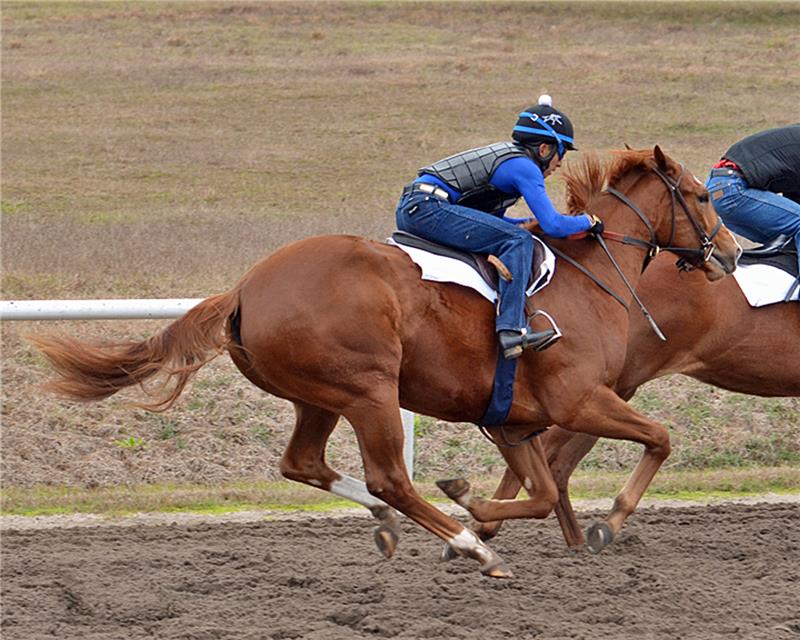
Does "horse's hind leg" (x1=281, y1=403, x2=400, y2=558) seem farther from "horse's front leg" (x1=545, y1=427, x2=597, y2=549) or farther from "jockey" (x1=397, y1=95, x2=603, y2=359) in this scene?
"horse's front leg" (x1=545, y1=427, x2=597, y2=549)

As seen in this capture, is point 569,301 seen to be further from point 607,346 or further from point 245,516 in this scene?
point 245,516

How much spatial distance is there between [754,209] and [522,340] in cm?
226

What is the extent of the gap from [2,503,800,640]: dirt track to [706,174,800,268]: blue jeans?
5.44ft

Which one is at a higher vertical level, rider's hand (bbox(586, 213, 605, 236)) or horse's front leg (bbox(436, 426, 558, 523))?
rider's hand (bbox(586, 213, 605, 236))

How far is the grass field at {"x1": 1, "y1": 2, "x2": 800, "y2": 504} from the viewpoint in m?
9.30

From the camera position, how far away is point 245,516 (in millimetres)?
7898

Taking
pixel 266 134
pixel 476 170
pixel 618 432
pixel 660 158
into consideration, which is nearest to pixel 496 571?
pixel 618 432

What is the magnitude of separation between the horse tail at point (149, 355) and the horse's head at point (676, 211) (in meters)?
2.17

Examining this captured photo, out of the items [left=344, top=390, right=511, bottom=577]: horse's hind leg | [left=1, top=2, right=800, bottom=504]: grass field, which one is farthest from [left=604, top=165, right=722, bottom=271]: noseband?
[left=1, top=2, right=800, bottom=504]: grass field

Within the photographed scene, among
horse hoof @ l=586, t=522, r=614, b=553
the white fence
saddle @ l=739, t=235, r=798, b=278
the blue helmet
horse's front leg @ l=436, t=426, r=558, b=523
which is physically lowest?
horse hoof @ l=586, t=522, r=614, b=553

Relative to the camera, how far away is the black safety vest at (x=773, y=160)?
779cm

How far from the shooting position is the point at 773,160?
25.6ft

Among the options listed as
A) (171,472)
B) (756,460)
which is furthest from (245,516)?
(756,460)

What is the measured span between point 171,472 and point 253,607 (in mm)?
2824
